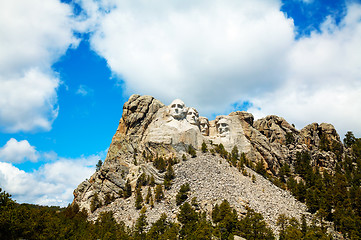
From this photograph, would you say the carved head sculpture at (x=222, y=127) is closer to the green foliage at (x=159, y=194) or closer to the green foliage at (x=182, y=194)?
the green foliage at (x=182, y=194)

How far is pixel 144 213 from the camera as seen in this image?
185 ft

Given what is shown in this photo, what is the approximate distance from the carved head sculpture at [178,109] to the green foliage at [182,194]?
2527 centimetres

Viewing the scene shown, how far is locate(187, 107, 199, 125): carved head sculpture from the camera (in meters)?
82.8

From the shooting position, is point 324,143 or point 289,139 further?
point 324,143

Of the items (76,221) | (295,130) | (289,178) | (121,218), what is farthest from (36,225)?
(295,130)

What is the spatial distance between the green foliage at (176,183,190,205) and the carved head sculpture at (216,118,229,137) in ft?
98.5

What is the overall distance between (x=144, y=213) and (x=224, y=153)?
29568mm

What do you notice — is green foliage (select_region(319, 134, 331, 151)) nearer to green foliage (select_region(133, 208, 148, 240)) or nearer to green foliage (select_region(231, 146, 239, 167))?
green foliage (select_region(231, 146, 239, 167))

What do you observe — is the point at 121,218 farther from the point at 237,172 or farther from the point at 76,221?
the point at 237,172

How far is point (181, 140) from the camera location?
77.2 metres

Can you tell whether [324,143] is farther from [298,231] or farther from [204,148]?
[298,231]

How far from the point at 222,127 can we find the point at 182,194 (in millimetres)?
34255

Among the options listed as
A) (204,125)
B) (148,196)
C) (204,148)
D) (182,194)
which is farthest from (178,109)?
(182,194)

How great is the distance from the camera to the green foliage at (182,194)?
5659cm
